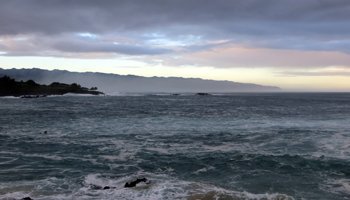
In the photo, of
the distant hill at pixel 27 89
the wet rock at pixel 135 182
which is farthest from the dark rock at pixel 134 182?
the distant hill at pixel 27 89

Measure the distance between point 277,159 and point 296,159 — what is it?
114cm

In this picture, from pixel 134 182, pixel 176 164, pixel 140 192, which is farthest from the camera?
pixel 176 164

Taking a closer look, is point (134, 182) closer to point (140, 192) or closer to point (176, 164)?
point (140, 192)

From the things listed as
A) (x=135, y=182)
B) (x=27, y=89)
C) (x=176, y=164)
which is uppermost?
(x=27, y=89)

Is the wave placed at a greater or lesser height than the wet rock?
→ lesser

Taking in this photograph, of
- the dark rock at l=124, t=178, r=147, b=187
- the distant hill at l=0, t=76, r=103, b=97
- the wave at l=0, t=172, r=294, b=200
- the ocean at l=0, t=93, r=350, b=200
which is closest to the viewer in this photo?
the wave at l=0, t=172, r=294, b=200

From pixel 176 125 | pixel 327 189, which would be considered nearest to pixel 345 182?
pixel 327 189

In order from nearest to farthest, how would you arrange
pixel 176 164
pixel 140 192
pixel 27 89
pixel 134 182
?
1. pixel 140 192
2. pixel 134 182
3. pixel 176 164
4. pixel 27 89

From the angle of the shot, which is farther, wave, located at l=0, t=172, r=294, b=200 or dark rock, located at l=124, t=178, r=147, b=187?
dark rock, located at l=124, t=178, r=147, b=187

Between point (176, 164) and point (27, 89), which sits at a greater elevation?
point (27, 89)

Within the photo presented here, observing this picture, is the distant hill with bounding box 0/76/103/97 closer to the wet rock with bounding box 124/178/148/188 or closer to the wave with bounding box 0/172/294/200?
the wave with bounding box 0/172/294/200

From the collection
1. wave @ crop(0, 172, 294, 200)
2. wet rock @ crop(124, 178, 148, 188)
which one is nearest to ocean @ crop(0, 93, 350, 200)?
wave @ crop(0, 172, 294, 200)

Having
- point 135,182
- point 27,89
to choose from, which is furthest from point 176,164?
point 27,89

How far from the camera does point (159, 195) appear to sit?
1664 cm
